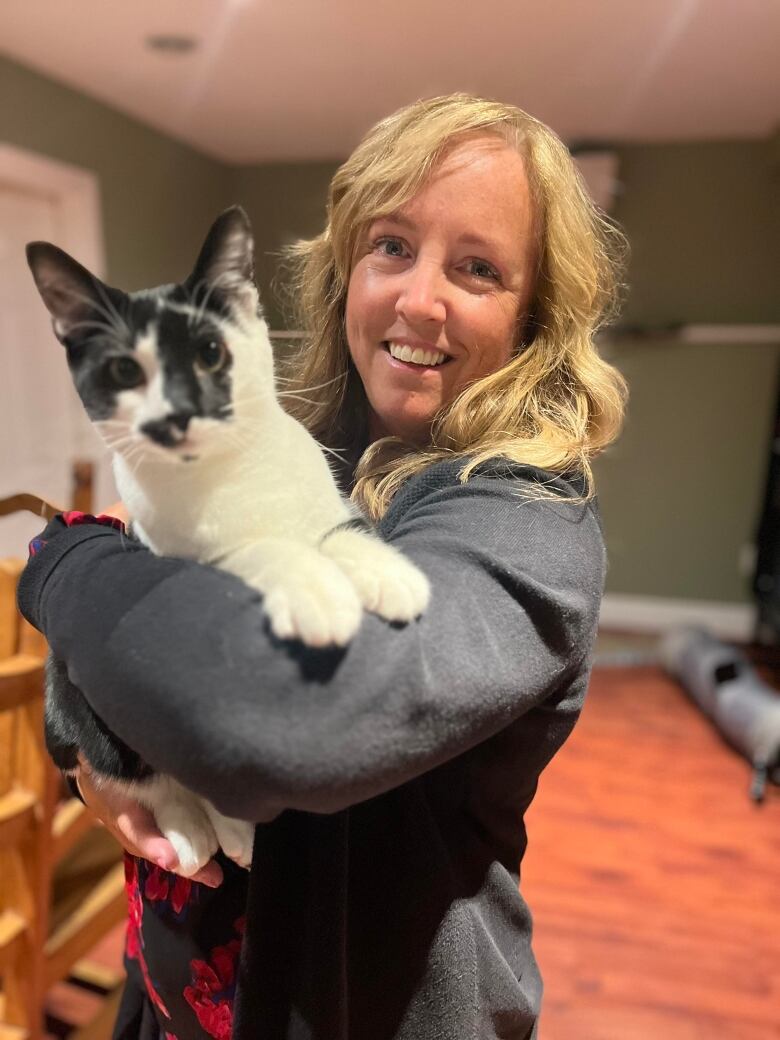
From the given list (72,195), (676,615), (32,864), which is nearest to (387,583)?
(32,864)

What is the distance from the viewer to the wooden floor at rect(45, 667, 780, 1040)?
1.78 meters

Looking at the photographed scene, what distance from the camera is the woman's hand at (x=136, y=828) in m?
0.67

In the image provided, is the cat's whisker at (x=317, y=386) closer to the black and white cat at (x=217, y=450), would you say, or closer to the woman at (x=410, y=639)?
the woman at (x=410, y=639)

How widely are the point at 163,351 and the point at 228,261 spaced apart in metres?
0.10

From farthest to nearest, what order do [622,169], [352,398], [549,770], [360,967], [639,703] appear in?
[622,169], [639,703], [549,770], [352,398], [360,967]

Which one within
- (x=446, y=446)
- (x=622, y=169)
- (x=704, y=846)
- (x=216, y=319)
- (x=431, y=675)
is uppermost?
(x=622, y=169)

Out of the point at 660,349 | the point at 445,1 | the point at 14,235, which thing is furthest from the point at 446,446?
the point at 660,349

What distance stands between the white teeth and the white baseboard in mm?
3519

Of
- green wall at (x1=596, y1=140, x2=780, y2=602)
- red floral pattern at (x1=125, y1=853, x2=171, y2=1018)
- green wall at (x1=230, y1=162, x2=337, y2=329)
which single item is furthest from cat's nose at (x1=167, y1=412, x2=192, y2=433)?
green wall at (x1=230, y1=162, x2=337, y2=329)

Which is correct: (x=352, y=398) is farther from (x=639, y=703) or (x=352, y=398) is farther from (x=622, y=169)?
(x=622, y=169)

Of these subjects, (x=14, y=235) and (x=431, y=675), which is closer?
(x=431, y=675)

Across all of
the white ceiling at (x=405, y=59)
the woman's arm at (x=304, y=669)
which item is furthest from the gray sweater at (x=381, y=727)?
the white ceiling at (x=405, y=59)

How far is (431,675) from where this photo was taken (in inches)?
19.2

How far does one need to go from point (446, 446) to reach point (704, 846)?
6.91 feet
